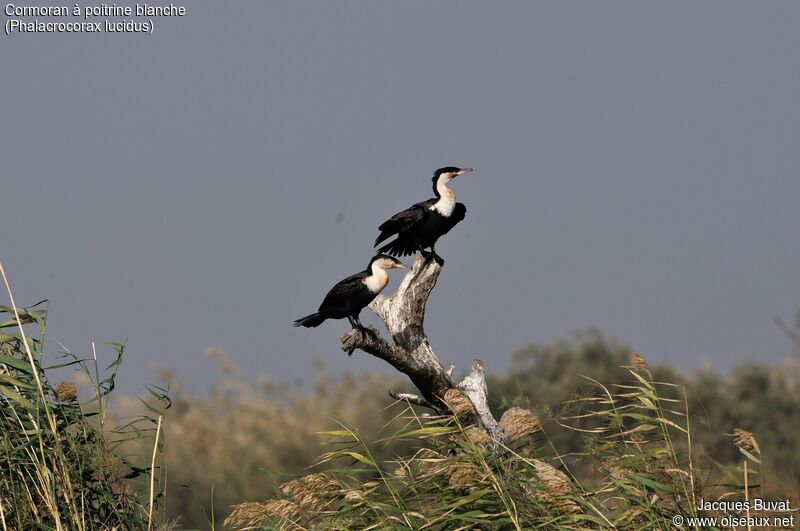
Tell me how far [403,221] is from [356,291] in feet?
2.73

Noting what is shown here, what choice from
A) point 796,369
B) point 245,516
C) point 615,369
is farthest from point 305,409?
point 245,516

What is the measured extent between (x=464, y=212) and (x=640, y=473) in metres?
3.63

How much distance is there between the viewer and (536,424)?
16.3ft

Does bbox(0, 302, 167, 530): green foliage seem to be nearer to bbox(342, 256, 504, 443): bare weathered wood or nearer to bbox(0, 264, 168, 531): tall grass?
bbox(0, 264, 168, 531): tall grass

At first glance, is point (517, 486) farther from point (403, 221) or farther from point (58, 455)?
point (403, 221)

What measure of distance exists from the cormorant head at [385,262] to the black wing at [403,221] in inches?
10.5

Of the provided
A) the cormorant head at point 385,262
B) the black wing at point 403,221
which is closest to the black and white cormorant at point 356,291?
the cormorant head at point 385,262

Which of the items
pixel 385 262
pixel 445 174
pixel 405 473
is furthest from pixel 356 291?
pixel 405 473

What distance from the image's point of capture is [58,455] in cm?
509

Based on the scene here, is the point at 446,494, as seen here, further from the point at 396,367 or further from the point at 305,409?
the point at 305,409

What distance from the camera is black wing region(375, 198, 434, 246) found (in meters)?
7.88

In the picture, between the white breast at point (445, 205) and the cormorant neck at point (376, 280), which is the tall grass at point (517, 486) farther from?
the white breast at point (445, 205)

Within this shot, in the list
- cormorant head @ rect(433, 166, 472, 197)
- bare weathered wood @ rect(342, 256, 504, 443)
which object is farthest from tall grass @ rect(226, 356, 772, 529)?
cormorant head @ rect(433, 166, 472, 197)

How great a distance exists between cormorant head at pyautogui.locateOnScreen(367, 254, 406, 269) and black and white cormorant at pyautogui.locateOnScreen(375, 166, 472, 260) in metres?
0.30
